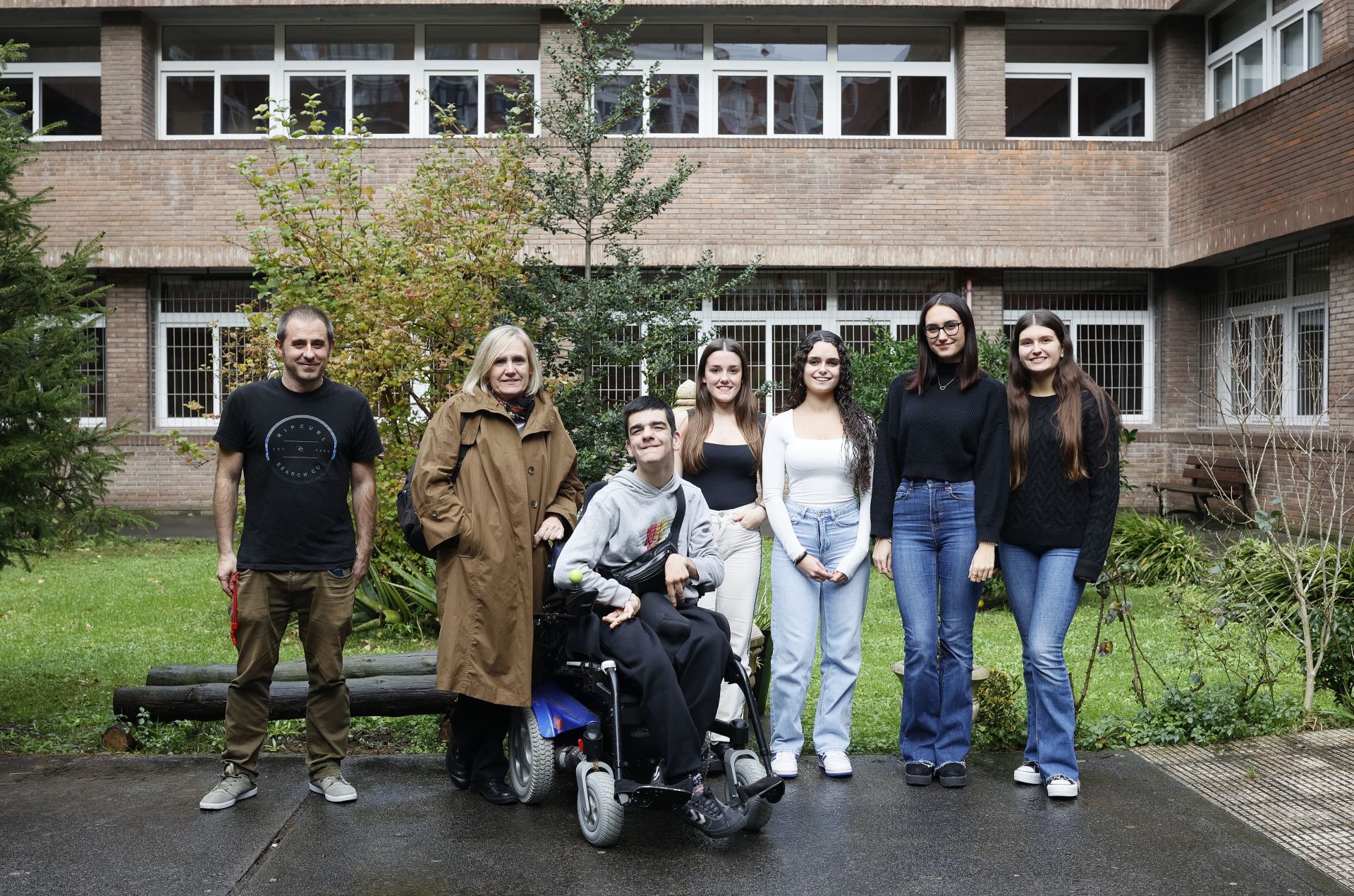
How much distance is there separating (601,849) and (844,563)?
1.73 metres

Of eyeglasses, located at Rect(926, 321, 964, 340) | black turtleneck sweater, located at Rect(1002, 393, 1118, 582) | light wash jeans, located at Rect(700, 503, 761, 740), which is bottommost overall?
light wash jeans, located at Rect(700, 503, 761, 740)

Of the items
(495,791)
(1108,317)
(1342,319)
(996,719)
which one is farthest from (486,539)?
(1108,317)

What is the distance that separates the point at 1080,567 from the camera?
5281mm

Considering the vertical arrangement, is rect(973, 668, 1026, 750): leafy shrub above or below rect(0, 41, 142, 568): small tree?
below

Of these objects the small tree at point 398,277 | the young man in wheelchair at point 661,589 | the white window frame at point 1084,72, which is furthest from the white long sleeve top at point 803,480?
the white window frame at point 1084,72

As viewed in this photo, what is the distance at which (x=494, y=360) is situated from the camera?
5414 mm

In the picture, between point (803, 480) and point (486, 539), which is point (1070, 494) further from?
point (486, 539)

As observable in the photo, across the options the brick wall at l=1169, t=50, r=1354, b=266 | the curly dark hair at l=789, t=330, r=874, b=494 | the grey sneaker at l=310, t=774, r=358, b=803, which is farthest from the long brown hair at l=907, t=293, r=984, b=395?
the brick wall at l=1169, t=50, r=1354, b=266

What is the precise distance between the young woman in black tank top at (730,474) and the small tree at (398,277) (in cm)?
334

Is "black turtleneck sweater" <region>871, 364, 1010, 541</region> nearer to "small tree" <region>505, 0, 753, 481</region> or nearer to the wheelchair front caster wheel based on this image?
the wheelchair front caster wheel

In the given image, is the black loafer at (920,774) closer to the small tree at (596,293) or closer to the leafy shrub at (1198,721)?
the leafy shrub at (1198,721)

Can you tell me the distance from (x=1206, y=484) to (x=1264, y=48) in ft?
20.7

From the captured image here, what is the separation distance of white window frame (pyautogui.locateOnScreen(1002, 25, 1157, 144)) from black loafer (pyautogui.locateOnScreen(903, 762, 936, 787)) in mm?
15883

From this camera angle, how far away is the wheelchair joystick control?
15.8 feet
